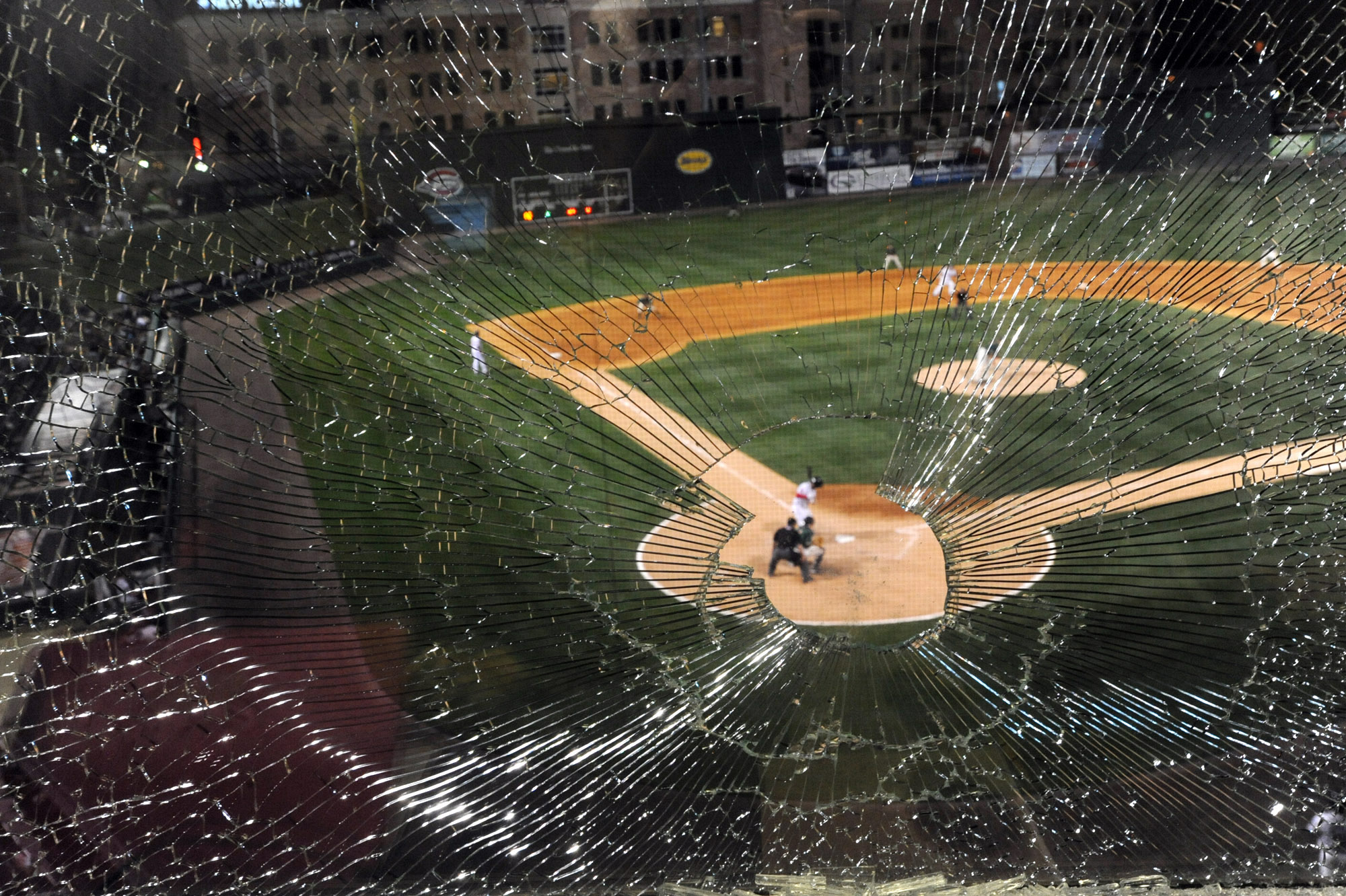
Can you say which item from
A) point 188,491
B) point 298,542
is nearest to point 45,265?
point 188,491

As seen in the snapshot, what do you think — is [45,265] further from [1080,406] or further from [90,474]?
[1080,406]

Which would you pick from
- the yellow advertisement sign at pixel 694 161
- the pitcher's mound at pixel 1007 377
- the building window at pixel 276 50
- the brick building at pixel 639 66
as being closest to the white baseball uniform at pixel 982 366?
the pitcher's mound at pixel 1007 377

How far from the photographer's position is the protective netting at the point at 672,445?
0.92m

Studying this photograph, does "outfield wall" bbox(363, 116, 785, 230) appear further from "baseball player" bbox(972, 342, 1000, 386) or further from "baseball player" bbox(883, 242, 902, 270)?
"baseball player" bbox(972, 342, 1000, 386)

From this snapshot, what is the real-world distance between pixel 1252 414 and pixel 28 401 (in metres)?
1.29

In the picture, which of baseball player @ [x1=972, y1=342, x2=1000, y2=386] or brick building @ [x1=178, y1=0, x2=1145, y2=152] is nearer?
brick building @ [x1=178, y1=0, x2=1145, y2=152]

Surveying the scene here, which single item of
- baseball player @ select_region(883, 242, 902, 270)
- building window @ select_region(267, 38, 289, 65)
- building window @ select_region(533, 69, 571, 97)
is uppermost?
building window @ select_region(267, 38, 289, 65)

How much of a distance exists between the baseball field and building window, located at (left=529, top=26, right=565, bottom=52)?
0.60 feet

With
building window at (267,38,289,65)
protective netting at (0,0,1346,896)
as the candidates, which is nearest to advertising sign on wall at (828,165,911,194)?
protective netting at (0,0,1346,896)

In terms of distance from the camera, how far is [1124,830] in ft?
3.46

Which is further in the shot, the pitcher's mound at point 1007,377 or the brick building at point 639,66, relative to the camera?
the pitcher's mound at point 1007,377

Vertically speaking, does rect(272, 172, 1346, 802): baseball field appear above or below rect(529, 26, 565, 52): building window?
below

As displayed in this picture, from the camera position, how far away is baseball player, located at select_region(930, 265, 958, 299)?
101cm

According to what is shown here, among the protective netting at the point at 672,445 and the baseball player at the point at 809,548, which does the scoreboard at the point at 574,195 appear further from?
the baseball player at the point at 809,548
